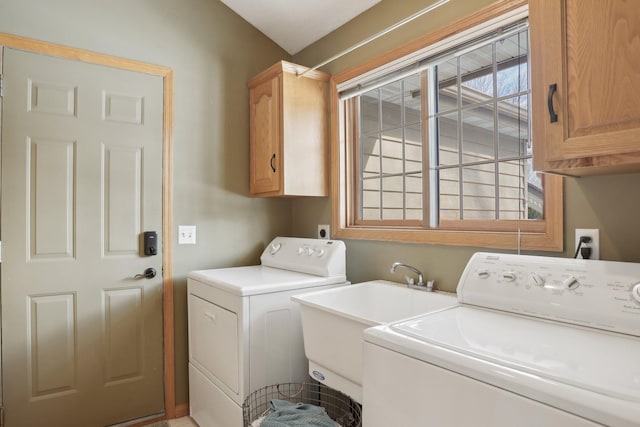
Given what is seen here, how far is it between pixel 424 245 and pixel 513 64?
0.94m

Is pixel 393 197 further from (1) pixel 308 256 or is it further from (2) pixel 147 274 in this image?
(2) pixel 147 274

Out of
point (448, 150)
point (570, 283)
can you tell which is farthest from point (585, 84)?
point (448, 150)

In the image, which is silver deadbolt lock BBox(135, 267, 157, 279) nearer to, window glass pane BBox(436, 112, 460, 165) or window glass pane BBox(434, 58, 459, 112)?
window glass pane BBox(436, 112, 460, 165)

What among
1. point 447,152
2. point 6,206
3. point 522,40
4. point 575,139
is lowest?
point 6,206

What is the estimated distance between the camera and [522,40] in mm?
1695

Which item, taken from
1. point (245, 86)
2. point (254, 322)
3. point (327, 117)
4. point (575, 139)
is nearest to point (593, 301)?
point (575, 139)

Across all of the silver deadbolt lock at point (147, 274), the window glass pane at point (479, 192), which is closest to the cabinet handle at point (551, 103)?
the window glass pane at point (479, 192)

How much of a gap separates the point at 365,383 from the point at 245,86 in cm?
226

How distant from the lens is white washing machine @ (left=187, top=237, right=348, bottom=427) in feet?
5.92

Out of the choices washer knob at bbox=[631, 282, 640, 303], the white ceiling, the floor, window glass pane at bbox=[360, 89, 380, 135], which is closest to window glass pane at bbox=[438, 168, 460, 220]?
window glass pane at bbox=[360, 89, 380, 135]

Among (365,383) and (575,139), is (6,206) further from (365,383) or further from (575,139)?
(575,139)

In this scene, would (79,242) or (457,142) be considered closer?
(457,142)

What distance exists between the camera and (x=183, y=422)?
92.6 inches

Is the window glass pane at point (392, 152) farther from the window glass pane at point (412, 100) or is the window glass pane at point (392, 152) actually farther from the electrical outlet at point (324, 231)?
the electrical outlet at point (324, 231)
